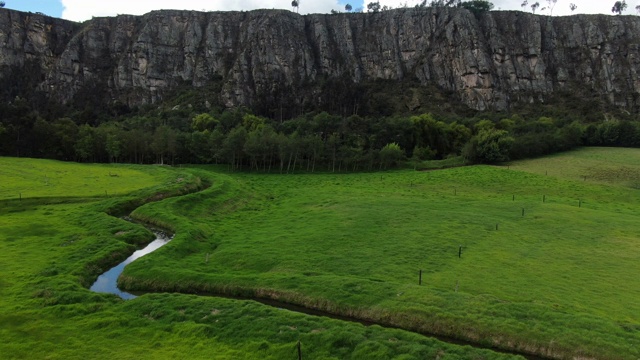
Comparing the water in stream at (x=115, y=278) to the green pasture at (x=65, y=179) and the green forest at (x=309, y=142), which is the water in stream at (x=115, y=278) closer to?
the green pasture at (x=65, y=179)

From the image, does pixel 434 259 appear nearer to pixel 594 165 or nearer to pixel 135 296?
pixel 135 296

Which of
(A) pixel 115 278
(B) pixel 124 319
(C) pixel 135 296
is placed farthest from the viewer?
(A) pixel 115 278

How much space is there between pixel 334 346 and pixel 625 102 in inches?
7886

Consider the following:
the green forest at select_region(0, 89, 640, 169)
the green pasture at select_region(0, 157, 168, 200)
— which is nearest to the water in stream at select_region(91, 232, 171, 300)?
the green pasture at select_region(0, 157, 168, 200)

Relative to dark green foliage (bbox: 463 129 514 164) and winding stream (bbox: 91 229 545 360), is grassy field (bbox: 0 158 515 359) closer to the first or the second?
winding stream (bbox: 91 229 545 360)

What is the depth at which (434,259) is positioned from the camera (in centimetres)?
3662

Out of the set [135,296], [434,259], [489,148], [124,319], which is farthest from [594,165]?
[124,319]

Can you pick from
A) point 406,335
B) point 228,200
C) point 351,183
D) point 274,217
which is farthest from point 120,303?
point 351,183

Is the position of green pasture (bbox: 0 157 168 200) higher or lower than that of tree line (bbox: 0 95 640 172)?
lower

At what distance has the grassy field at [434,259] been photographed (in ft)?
84.2

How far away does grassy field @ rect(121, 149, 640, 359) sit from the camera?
1010 inches

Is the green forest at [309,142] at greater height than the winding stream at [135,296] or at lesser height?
greater

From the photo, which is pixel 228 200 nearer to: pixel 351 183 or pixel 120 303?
→ pixel 351 183

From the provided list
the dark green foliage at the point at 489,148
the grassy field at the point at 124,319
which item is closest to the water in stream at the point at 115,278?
the grassy field at the point at 124,319
